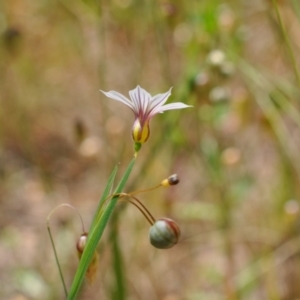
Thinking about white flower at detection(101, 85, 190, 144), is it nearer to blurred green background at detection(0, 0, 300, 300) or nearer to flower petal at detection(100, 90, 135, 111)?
flower petal at detection(100, 90, 135, 111)

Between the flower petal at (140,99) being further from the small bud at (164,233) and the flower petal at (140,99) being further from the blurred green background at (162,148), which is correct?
the blurred green background at (162,148)

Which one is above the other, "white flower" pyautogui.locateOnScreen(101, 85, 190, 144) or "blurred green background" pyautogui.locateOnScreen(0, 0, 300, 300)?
"blurred green background" pyautogui.locateOnScreen(0, 0, 300, 300)

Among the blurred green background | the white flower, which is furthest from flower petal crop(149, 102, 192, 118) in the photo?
the blurred green background

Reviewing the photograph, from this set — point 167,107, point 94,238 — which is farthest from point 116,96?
point 94,238

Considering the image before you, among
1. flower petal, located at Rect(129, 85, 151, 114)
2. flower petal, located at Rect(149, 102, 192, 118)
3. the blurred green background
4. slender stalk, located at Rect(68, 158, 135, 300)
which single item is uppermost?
the blurred green background

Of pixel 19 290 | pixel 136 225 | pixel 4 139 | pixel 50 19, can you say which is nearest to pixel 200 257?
pixel 136 225

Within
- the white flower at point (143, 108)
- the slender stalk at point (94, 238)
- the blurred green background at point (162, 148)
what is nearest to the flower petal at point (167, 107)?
the white flower at point (143, 108)

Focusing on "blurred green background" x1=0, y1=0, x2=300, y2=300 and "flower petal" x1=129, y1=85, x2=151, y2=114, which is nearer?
"flower petal" x1=129, y1=85, x2=151, y2=114
